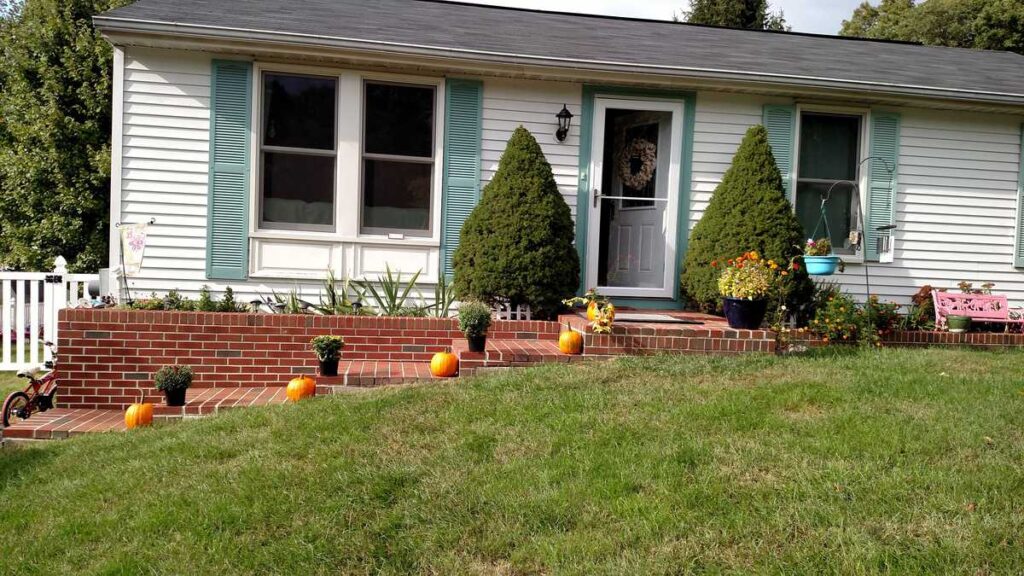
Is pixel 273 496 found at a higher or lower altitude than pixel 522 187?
lower

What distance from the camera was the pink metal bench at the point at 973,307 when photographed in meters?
7.82

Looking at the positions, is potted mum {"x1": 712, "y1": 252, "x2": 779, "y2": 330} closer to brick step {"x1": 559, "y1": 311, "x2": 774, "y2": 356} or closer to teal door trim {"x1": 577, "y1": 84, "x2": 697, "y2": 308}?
brick step {"x1": 559, "y1": 311, "x2": 774, "y2": 356}

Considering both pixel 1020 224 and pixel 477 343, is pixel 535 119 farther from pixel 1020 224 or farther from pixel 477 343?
pixel 1020 224

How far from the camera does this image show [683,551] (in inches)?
110

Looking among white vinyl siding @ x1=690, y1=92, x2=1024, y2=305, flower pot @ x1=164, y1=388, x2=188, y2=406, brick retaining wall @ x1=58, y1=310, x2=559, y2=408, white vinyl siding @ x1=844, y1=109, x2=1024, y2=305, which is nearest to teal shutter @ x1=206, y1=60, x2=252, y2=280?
brick retaining wall @ x1=58, y1=310, x2=559, y2=408

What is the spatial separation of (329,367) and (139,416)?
132cm

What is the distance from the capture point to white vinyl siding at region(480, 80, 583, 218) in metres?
Answer: 7.73

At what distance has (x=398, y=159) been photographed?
774 centimetres

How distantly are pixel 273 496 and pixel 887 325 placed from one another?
580cm

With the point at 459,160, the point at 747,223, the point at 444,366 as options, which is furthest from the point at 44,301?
the point at 747,223

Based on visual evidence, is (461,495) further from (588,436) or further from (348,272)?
(348,272)

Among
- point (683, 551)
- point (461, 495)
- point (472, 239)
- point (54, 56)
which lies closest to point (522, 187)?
point (472, 239)

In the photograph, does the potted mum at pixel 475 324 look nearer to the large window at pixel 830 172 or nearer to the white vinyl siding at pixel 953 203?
the large window at pixel 830 172

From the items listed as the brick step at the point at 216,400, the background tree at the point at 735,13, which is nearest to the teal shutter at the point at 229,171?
the brick step at the point at 216,400
